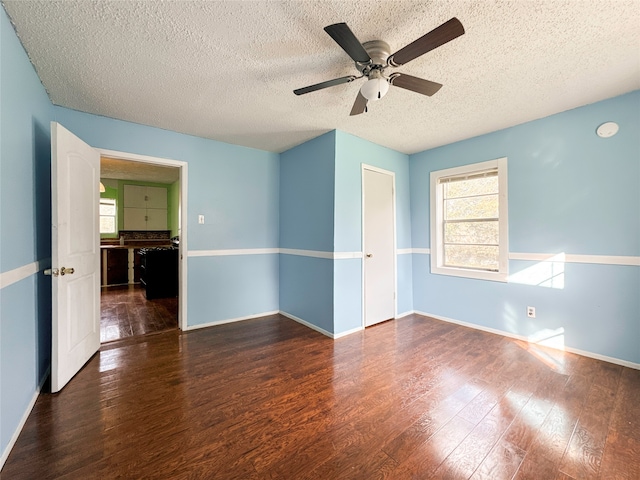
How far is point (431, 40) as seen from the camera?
144cm

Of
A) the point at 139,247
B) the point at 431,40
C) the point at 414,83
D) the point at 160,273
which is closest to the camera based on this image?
the point at 431,40

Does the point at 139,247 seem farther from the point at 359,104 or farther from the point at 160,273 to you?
the point at 359,104

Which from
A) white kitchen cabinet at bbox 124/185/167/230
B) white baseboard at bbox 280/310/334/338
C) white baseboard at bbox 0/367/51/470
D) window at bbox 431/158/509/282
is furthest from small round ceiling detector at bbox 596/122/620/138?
white kitchen cabinet at bbox 124/185/167/230

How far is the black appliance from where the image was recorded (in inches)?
192

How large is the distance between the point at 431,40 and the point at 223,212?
299 centimetres

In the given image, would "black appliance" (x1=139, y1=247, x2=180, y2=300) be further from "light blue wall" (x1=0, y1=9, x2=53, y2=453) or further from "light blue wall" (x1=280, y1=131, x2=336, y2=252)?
"light blue wall" (x1=0, y1=9, x2=53, y2=453)

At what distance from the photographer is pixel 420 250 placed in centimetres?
407

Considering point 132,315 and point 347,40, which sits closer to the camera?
point 347,40

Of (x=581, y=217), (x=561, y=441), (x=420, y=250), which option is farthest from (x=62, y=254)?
(x=581, y=217)

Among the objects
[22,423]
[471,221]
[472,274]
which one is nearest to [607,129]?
[471,221]

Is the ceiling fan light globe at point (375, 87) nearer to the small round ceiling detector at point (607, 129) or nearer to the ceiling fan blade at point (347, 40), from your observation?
the ceiling fan blade at point (347, 40)

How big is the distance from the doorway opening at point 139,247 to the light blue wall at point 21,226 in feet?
2.94

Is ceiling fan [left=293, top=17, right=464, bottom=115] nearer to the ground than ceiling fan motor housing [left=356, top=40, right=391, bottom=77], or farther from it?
nearer to the ground

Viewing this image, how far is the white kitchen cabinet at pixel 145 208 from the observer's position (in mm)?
6562
